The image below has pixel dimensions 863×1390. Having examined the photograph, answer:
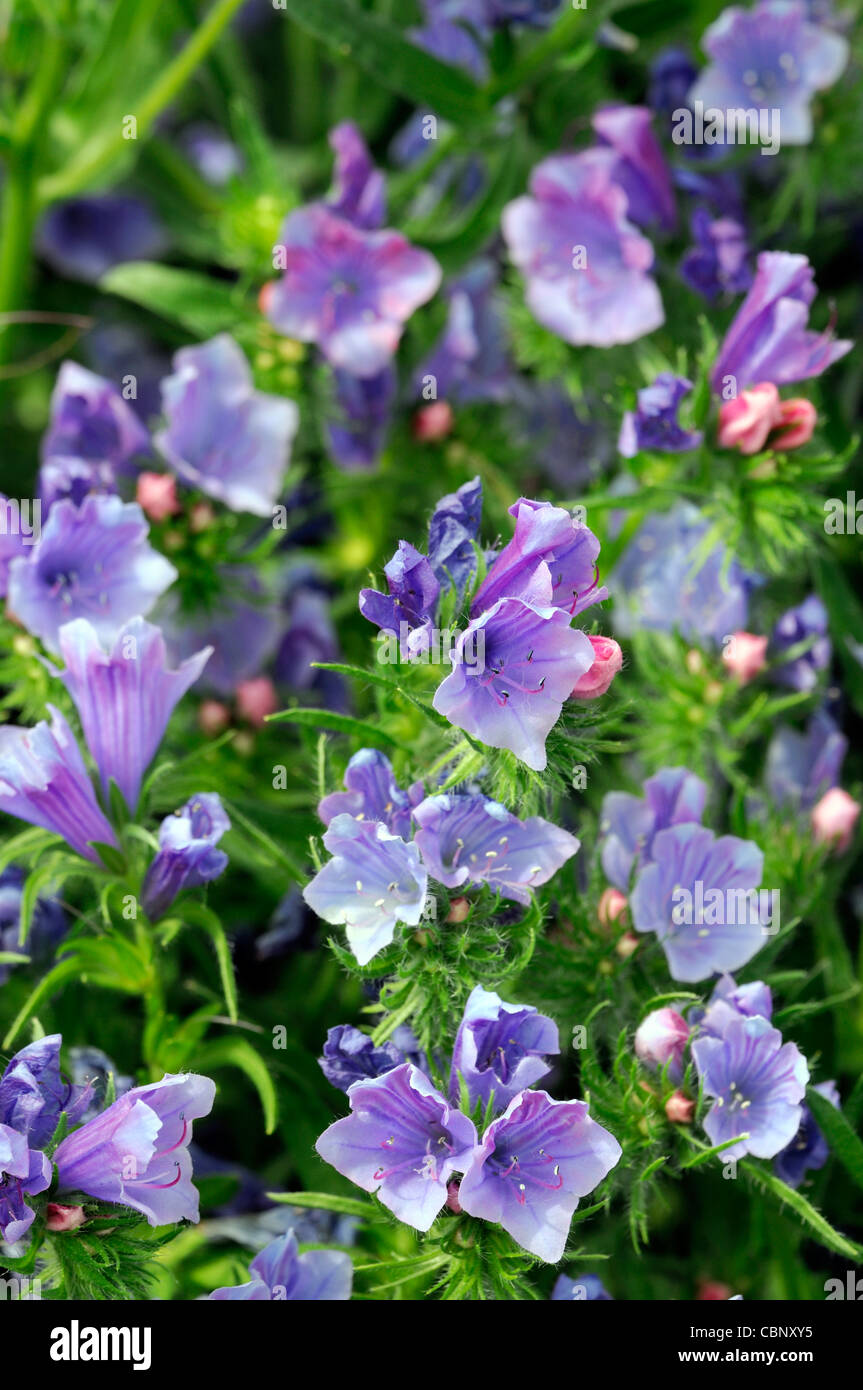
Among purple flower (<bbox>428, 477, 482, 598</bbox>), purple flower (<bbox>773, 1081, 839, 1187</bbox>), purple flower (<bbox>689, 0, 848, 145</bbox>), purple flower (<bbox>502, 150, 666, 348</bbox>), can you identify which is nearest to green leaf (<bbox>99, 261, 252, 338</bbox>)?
purple flower (<bbox>502, 150, 666, 348</bbox>)

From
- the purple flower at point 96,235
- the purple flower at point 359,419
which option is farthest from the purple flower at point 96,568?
the purple flower at point 96,235

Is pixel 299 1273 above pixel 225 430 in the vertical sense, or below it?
below

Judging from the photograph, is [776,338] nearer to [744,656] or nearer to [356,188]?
[744,656]

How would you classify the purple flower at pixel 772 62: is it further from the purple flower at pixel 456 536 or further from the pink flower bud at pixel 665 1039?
the pink flower bud at pixel 665 1039

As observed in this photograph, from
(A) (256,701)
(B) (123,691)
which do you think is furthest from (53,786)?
(A) (256,701)
